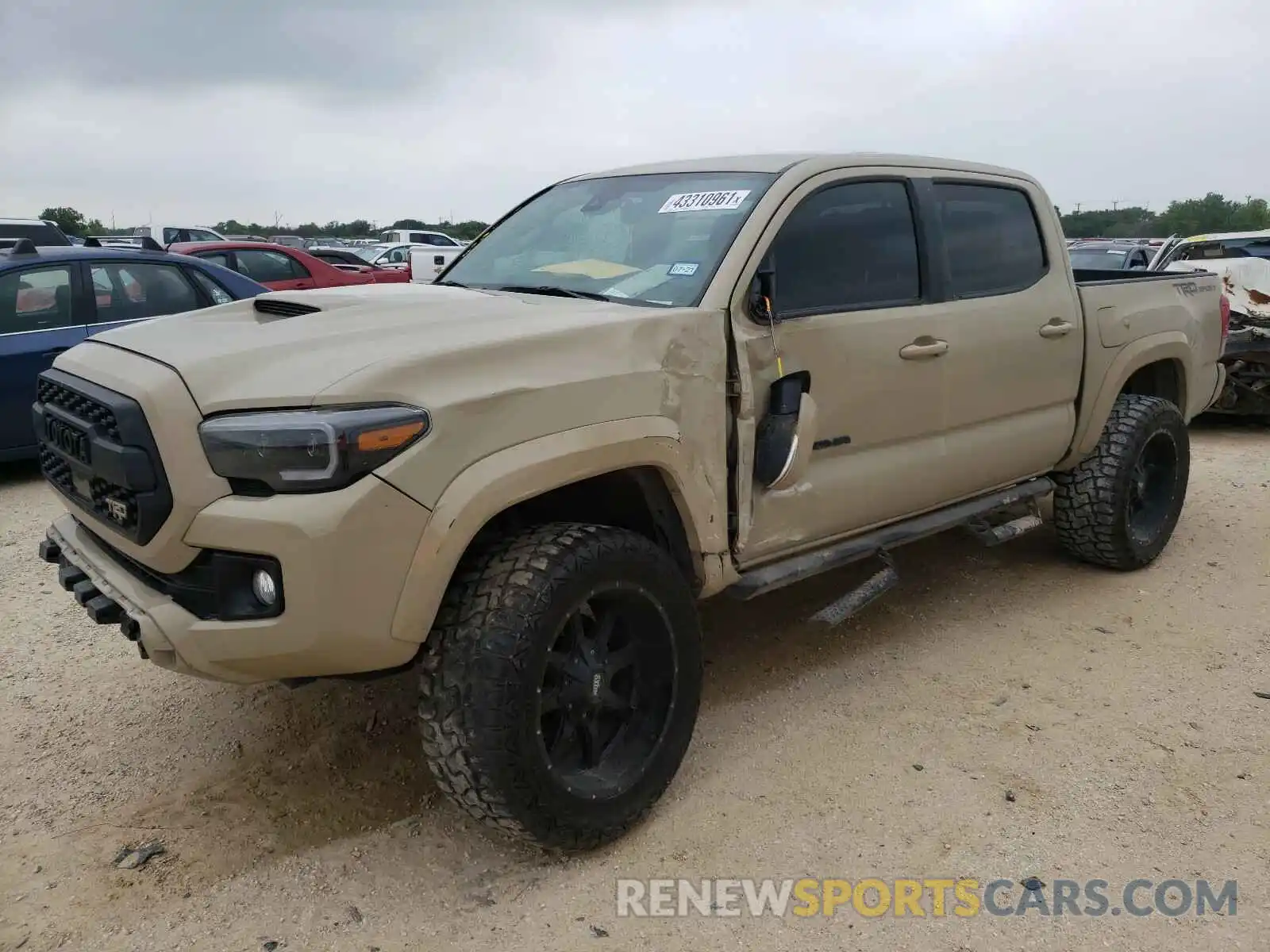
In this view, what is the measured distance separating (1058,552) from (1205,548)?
2.70ft

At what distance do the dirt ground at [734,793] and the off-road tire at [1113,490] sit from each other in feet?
1.39

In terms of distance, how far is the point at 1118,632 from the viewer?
4.25m

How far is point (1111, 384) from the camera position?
4660mm

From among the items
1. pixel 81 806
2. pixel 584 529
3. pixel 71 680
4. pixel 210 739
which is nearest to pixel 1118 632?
pixel 584 529

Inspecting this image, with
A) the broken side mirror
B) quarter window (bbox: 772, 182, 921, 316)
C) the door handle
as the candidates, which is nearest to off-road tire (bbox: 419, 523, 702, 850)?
the broken side mirror

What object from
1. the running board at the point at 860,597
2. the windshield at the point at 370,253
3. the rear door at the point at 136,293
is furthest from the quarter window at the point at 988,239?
the windshield at the point at 370,253

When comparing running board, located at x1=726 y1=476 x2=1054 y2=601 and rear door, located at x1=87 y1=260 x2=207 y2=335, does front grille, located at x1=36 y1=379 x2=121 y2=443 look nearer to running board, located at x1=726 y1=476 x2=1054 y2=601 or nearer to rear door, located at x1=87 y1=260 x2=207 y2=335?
running board, located at x1=726 y1=476 x2=1054 y2=601

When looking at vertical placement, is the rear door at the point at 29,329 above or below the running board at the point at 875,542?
above

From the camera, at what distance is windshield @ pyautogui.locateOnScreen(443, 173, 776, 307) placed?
317 centimetres

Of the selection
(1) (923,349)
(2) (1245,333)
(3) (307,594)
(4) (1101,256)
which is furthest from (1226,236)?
(3) (307,594)

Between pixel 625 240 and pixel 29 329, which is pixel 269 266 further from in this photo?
pixel 625 240

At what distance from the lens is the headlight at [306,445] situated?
7.38 ft

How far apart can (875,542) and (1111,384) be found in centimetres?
183

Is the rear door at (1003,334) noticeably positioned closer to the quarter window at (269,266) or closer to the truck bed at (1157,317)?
the truck bed at (1157,317)
